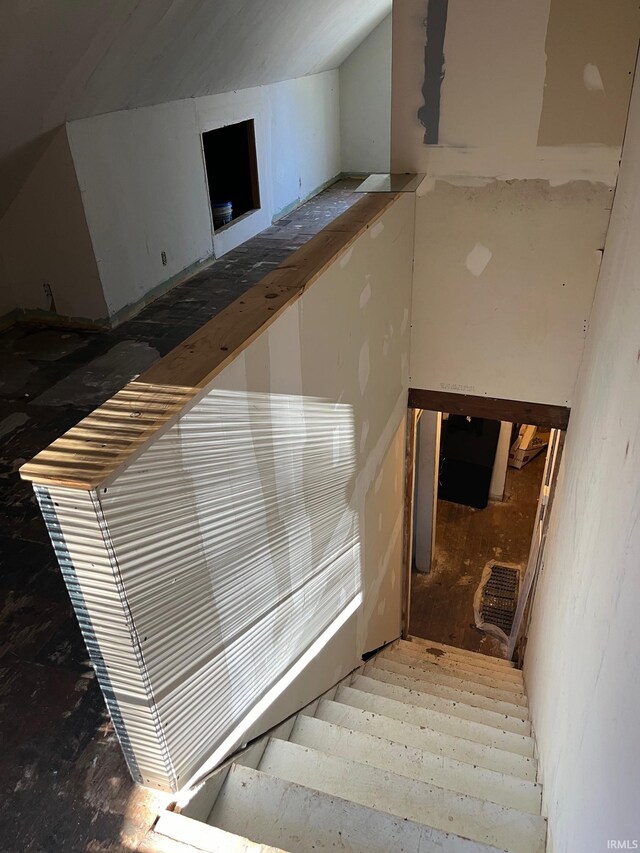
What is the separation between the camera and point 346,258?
7.98 feet

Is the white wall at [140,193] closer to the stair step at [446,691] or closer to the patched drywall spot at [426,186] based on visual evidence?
the patched drywall spot at [426,186]

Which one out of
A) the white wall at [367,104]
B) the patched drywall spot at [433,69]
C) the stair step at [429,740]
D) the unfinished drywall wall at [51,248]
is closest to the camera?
the stair step at [429,740]

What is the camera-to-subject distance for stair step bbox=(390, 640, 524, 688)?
4.52 metres

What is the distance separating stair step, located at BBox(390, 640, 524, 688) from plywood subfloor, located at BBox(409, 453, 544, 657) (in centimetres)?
76

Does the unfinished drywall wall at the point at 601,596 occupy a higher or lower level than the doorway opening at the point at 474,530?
higher

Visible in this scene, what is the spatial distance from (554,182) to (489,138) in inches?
16.9

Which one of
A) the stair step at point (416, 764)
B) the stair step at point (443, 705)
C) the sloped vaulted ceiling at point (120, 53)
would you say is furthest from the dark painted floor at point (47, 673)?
the stair step at point (443, 705)

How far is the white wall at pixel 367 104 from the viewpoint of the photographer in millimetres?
8516

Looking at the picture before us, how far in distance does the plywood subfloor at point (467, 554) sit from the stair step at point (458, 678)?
119 centimetres

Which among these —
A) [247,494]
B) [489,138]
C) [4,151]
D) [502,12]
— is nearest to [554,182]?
[489,138]

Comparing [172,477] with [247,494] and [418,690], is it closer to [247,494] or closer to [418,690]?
[247,494]

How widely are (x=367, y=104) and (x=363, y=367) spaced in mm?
7461

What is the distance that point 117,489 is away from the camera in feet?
4.01

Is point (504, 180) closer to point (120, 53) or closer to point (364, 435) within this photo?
point (364, 435)
